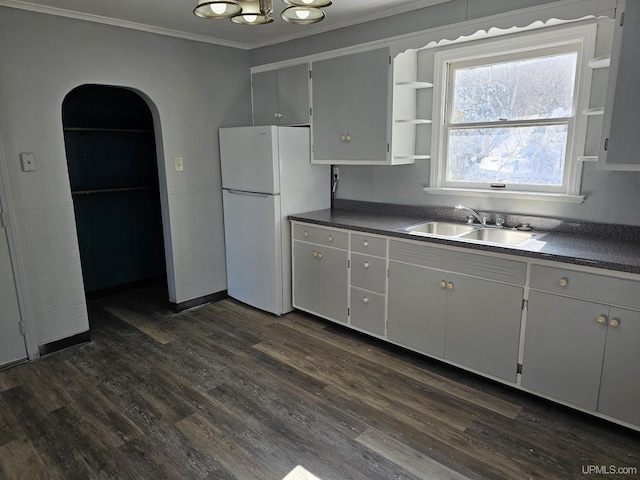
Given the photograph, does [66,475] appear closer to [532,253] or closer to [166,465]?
[166,465]

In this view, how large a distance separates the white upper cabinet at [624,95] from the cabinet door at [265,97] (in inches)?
101

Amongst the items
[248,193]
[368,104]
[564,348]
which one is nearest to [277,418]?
[564,348]

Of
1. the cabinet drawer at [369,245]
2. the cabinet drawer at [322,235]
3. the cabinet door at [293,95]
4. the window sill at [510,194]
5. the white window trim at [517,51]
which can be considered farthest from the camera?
the cabinet door at [293,95]

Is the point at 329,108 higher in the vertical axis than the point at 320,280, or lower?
higher

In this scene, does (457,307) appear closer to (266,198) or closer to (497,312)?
(497,312)

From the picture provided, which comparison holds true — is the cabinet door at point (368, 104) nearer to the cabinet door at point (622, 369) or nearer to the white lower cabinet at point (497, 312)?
the white lower cabinet at point (497, 312)

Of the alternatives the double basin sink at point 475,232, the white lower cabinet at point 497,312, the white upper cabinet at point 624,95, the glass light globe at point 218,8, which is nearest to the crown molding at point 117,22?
the glass light globe at point 218,8

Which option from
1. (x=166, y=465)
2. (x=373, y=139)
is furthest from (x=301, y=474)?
(x=373, y=139)

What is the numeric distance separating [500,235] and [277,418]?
1831 millimetres

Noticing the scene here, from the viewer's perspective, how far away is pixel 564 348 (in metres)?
2.24

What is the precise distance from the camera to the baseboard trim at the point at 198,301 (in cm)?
381

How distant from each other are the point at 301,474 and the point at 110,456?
932 millimetres

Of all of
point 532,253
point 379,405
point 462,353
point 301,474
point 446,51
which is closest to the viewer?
point 301,474

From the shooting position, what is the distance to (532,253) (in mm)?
2234
